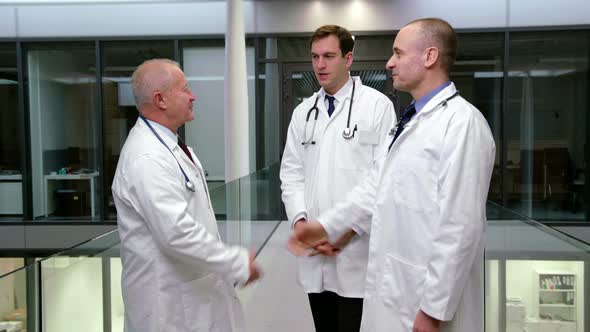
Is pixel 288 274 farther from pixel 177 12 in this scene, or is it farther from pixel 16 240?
pixel 16 240

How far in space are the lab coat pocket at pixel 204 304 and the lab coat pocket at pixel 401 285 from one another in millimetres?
598

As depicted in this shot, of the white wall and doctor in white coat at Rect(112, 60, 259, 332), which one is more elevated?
the white wall

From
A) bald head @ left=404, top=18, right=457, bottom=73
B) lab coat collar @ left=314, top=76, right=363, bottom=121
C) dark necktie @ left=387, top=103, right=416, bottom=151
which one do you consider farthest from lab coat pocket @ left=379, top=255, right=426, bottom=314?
lab coat collar @ left=314, top=76, right=363, bottom=121

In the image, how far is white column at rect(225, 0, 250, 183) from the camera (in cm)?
688

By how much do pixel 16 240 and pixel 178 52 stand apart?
13.5 ft

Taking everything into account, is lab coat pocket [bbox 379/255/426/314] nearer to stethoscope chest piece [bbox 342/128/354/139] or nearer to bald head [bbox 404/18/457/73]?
bald head [bbox 404/18/457/73]

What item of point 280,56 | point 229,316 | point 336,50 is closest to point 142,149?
point 229,316

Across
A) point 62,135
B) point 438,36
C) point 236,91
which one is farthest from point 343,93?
point 62,135

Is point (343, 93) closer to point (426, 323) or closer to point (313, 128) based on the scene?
point (313, 128)

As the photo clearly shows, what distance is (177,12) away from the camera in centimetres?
907

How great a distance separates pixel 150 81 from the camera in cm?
206

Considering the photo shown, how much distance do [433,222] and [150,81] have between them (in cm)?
109

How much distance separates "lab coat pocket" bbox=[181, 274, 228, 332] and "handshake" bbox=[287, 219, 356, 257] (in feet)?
1.23

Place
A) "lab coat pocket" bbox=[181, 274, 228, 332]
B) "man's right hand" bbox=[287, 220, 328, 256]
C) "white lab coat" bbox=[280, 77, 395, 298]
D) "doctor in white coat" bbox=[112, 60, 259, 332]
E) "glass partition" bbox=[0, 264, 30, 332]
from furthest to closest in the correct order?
1. "white lab coat" bbox=[280, 77, 395, 298]
2. "man's right hand" bbox=[287, 220, 328, 256]
3. "lab coat pocket" bbox=[181, 274, 228, 332]
4. "doctor in white coat" bbox=[112, 60, 259, 332]
5. "glass partition" bbox=[0, 264, 30, 332]
